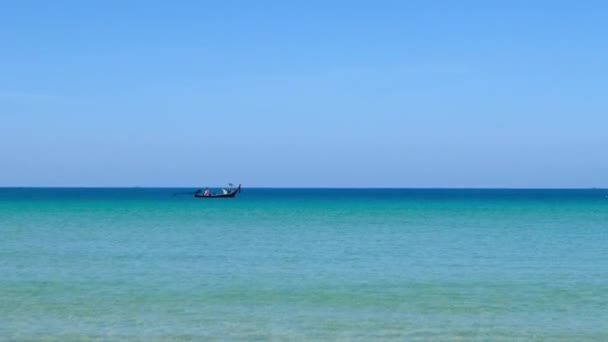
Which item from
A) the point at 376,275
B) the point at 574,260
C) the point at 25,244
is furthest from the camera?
the point at 25,244

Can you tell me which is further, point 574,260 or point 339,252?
point 339,252

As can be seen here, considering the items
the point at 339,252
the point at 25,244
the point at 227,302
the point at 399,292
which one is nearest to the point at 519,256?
the point at 339,252

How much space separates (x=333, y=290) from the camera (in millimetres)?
20672

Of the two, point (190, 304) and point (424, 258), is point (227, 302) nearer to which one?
point (190, 304)

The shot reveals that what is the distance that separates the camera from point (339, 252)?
3159cm

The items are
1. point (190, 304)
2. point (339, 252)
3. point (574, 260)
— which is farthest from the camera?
point (339, 252)

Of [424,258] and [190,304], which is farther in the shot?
[424,258]

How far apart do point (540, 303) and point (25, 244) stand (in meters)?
23.2

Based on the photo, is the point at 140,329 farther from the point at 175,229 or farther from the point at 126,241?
the point at 175,229

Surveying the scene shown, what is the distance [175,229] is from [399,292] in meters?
26.9

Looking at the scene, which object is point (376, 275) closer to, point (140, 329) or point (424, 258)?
point (424, 258)

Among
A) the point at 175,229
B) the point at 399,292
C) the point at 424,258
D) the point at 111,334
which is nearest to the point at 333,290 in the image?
the point at 399,292

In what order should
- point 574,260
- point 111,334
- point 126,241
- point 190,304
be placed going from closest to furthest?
point 111,334, point 190,304, point 574,260, point 126,241

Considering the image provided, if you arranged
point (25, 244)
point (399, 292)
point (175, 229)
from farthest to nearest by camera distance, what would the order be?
point (175, 229) < point (25, 244) < point (399, 292)
